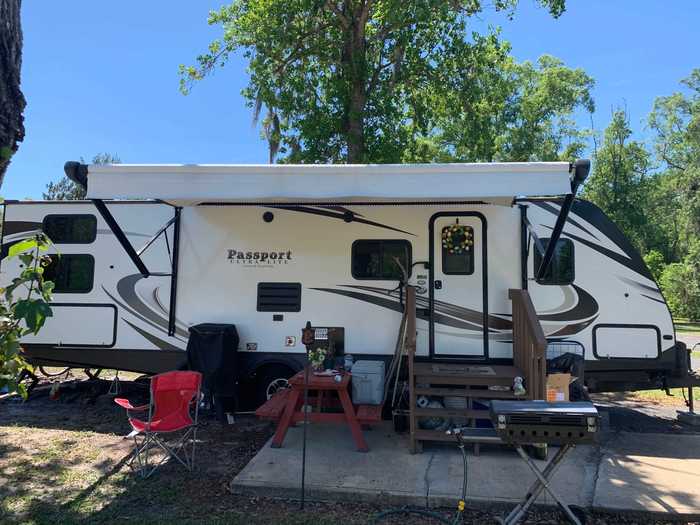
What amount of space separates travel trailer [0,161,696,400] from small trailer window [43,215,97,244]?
16 millimetres

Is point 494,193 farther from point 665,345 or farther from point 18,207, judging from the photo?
point 18,207

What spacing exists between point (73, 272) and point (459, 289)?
16.0 ft

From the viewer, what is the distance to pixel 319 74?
11.8m

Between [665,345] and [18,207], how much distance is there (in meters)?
8.16

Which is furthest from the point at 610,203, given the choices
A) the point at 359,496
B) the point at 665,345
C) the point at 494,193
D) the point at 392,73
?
the point at 359,496

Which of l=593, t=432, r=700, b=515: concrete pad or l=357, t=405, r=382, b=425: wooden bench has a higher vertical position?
l=357, t=405, r=382, b=425: wooden bench

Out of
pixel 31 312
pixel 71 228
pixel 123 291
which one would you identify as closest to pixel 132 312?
pixel 123 291

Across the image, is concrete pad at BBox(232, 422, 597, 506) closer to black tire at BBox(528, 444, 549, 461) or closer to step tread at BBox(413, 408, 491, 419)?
black tire at BBox(528, 444, 549, 461)

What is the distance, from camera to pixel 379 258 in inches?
232

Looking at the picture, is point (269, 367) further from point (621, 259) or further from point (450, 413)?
point (621, 259)

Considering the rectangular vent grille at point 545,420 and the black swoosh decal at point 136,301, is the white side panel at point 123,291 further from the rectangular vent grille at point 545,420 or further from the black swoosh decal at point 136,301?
the rectangular vent grille at point 545,420

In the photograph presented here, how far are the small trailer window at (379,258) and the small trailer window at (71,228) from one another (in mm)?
3435

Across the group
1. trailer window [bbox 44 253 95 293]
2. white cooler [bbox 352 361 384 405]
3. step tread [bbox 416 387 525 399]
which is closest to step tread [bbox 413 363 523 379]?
step tread [bbox 416 387 525 399]

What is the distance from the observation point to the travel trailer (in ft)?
18.5
